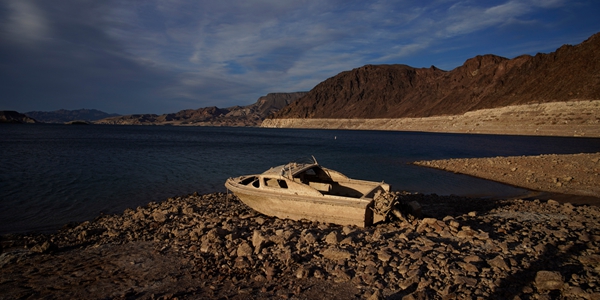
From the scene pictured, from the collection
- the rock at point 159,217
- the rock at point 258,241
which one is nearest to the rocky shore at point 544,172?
the rock at point 258,241

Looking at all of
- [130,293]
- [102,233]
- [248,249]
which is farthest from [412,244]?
[102,233]

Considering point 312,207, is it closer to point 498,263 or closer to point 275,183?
point 275,183

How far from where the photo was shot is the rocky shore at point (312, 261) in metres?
4.87

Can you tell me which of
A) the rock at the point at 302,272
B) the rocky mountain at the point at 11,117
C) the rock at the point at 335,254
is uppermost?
the rocky mountain at the point at 11,117

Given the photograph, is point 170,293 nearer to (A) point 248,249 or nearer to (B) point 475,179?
(A) point 248,249

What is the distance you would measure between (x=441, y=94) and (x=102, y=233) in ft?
463

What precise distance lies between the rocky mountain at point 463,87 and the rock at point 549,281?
248 ft

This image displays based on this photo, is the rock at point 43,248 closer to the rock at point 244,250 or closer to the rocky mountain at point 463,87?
the rock at point 244,250

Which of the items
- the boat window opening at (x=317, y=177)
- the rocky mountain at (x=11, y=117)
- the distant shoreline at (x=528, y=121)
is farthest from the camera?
the rocky mountain at (x=11, y=117)

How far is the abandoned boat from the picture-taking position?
7.96m

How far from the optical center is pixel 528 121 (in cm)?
6931

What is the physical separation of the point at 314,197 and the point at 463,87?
12958cm

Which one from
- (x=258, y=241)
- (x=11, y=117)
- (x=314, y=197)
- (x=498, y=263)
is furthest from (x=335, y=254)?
(x=11, y=117)

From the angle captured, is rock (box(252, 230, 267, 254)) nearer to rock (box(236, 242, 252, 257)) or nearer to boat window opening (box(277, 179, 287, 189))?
rock (box(236, 242, 252, 257))
